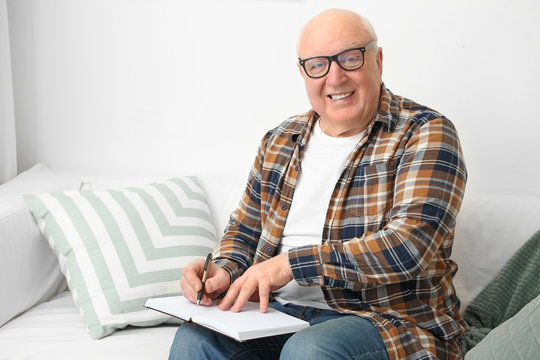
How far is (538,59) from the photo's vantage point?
1927 millimetres

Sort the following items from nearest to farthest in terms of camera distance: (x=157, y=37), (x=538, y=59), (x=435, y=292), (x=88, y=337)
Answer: (x=435, y=292), (x=88, y=337), (x=538, y=59), (x=157, y=37)

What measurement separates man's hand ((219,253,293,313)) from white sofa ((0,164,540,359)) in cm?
28

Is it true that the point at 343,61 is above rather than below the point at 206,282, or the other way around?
above

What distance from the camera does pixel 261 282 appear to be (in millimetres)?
1370

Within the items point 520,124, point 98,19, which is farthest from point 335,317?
point 98,19

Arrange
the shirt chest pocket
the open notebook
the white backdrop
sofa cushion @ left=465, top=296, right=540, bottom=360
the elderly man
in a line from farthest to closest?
the white backdrop → the shirt chest pocket → the elderly man → the open notebook → sofa cushion @ left=465, top=296, right=540, bottom=360

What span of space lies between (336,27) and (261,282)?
2.06 ft

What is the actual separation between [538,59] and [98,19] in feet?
4.83

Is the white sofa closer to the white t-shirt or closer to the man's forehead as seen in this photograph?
the white t-shirt

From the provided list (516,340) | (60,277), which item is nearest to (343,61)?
(516,340)

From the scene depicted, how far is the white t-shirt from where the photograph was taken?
1563mm

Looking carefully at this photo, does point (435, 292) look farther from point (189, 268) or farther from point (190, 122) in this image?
point (190, 122)

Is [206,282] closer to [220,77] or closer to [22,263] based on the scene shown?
[22,263]

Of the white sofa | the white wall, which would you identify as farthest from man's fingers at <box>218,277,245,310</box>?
the white wall
